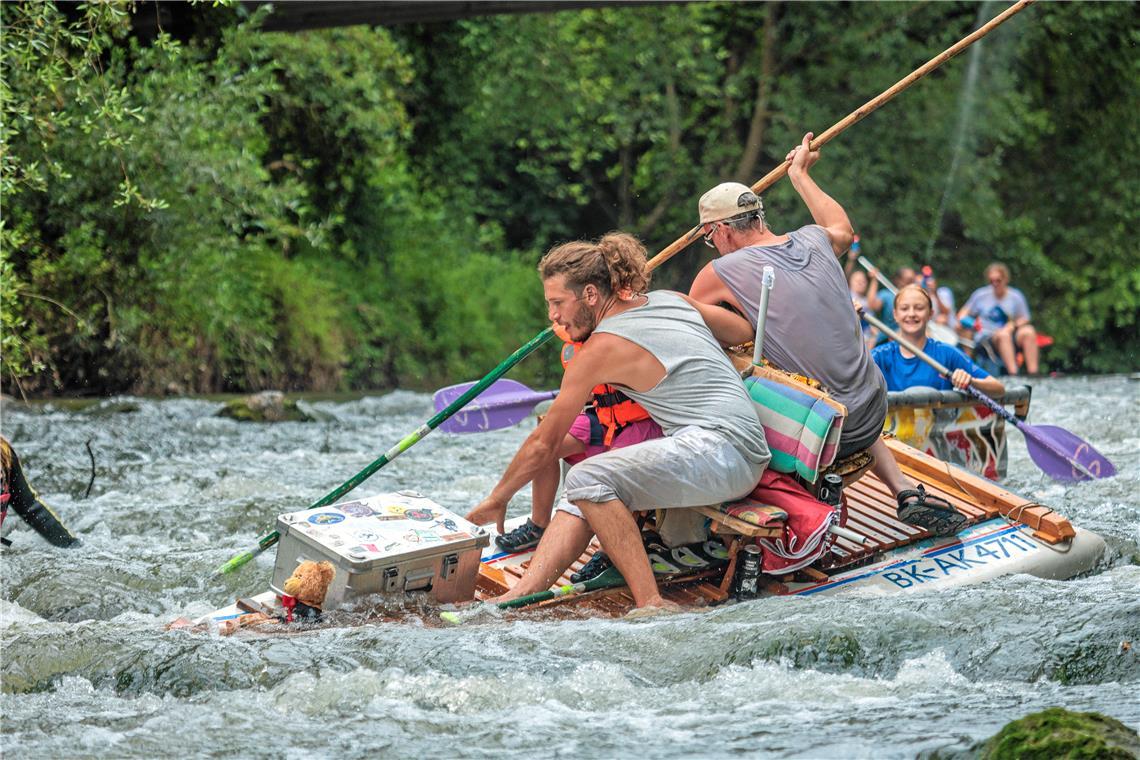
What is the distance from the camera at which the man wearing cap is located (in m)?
4.73

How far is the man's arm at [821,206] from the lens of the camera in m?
4.96

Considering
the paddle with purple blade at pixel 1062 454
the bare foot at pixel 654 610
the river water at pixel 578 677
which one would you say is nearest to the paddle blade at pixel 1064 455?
the paddle with purple blade at pixel 1062 454

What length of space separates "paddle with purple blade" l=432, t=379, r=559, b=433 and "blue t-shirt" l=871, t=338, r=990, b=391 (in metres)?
1.81

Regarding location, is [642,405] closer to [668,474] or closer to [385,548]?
[668,474]

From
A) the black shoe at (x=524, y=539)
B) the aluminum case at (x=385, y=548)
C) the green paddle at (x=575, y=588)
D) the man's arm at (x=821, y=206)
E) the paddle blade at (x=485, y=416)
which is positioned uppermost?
the man's arm at (x=821, y=206)

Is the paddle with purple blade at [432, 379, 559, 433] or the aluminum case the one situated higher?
the paddle with purple blade at [432, 379, 559, 433]

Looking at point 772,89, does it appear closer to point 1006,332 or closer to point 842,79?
point 842,79

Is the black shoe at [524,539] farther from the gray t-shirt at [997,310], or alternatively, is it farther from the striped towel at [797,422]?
the gray t-shirt at [997,310]

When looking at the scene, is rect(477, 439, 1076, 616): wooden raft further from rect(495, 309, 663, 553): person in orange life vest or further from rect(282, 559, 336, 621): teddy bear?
rect(282, 559, 336, 621): teddy bear

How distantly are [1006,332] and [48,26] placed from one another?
9.53 meters

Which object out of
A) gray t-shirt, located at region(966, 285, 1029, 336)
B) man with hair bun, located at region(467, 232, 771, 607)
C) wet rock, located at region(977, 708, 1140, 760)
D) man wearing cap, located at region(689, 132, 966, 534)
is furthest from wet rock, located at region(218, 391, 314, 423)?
wet rock, located at region(977, 708, 1140, 760)

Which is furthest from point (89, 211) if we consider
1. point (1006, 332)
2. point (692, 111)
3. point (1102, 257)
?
point (1102, 257)

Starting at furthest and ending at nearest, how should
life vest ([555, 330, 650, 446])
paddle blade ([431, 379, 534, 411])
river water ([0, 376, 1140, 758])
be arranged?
paddle blade ([431, 379, 534, 411]) < life vest ([555, 330, 650, 446]) < river water ([0, 376, 1140, 758])

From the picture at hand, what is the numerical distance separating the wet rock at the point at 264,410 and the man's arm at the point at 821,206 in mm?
6170
